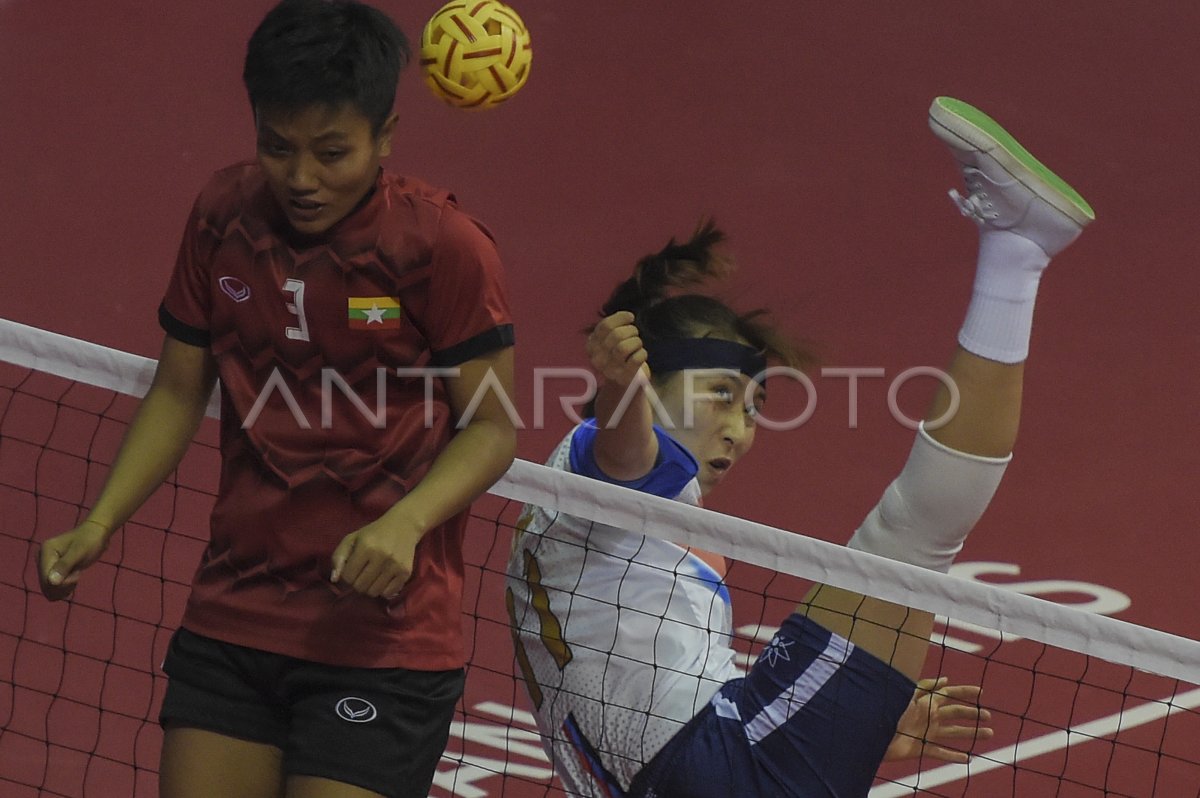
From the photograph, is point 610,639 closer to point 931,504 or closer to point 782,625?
point 782,625

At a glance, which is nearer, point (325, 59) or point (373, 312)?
point (325, 59)

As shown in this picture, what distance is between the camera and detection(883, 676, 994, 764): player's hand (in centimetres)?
431

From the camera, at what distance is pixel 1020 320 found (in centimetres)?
399

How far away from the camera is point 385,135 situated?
318 cm

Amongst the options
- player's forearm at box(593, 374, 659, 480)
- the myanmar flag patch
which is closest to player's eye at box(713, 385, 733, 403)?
player's forearm at box(593, 374, 659, 480)

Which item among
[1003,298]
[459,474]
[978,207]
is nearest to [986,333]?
[1003,298]

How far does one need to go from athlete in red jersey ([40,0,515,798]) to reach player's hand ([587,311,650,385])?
0.42 m

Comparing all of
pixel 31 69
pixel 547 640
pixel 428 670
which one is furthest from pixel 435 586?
pixel 31 69

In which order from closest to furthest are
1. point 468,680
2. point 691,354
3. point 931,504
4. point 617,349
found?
point 617,349 → point 931,504 → point 691,354 → point 468,680

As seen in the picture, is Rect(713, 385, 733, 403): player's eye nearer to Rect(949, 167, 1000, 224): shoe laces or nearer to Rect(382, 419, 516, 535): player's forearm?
Rect(949, 167, 1000, 224): shoe laces

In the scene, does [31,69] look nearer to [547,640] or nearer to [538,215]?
[538,215]

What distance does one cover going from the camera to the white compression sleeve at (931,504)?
3.91m

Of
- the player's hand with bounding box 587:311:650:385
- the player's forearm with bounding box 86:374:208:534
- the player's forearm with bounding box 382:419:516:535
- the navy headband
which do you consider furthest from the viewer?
the navy headband

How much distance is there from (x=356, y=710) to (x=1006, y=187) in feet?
5.97
